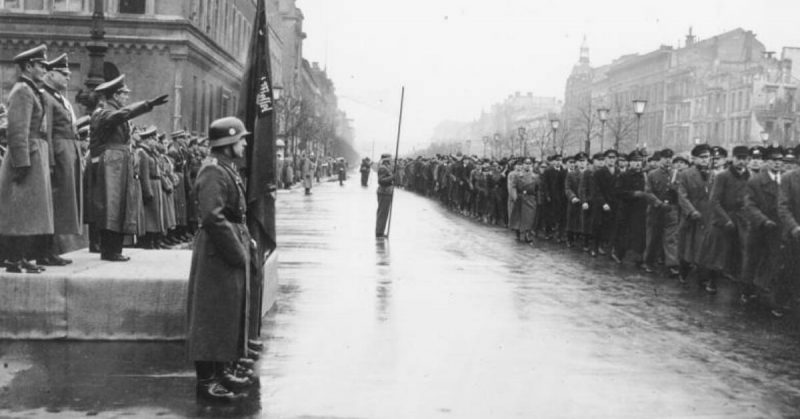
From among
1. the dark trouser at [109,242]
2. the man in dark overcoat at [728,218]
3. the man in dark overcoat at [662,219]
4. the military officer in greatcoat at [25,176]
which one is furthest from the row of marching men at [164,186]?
the man in dark overcoat at [662,219]

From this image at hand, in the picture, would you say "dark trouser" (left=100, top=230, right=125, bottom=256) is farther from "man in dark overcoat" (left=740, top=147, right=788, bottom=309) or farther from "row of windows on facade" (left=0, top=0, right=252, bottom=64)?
"row of windows on facade" (left=0, top=0, right=252, bottom=64)

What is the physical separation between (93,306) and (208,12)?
38.5m

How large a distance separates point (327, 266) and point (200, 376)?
786cm

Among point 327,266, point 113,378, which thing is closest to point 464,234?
point 327,266

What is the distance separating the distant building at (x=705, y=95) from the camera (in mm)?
86500

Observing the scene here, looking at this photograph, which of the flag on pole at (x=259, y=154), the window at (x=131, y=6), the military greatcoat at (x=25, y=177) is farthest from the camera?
the window at (x=131, y=6)

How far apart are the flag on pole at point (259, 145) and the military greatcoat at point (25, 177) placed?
181 cm

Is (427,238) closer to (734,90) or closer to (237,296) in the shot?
(237,296)

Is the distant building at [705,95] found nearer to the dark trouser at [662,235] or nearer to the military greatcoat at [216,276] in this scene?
the dark trouser at [662,235]

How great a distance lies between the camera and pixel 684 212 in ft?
44.8

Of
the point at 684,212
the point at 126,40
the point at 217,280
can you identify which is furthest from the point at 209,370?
the point at 126,40

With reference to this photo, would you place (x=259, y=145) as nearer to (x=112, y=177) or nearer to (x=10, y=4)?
(x=112, y=177)

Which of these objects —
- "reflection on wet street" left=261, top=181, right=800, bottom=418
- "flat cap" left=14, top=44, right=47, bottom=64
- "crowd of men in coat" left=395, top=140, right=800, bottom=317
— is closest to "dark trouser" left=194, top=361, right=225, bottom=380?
"reflection on wet street" left=261, top=181, right=800, bottom=418

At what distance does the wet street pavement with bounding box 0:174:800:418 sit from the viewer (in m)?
6.14
